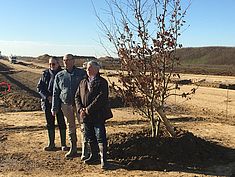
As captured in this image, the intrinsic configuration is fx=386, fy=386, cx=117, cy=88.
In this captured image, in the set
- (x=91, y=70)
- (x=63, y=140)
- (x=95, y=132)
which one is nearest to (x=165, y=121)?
(x=95, y=132)

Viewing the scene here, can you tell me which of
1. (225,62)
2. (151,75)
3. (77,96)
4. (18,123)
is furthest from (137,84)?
(225,62)

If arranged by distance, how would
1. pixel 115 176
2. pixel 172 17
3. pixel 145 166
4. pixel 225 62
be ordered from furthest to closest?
pixel 225 62
pixel 172 17
pixel 145 166
pixel 115 176

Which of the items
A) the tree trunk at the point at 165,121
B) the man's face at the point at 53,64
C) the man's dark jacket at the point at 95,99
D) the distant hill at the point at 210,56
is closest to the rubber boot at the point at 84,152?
the man's dark jacket at the point at 95,99

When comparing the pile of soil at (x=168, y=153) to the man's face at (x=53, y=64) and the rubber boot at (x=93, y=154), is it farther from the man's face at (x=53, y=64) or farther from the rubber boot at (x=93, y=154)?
the man's face at (x=53, y=64)

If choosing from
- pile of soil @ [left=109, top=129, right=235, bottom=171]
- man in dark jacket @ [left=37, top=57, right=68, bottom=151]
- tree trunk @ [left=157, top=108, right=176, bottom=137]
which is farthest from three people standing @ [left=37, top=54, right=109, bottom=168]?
tree trunk @ [left=157, top=108, right=176, bottom=137]

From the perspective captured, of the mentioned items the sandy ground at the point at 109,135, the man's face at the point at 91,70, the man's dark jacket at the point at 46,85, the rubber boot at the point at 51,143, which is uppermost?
the man's face at the point at 91,70

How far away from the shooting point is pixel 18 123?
12.2 metres

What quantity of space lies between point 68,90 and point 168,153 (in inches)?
94.3

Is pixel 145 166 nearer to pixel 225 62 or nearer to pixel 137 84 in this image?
pixel 137 84

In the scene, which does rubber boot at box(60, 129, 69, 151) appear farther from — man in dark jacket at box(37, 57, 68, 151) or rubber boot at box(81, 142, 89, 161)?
rubber boot at box(81, 142, 89, 161)

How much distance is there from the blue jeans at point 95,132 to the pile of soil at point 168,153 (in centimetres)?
70

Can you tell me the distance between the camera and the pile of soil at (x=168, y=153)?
290 inches

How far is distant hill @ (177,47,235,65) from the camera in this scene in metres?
94.8

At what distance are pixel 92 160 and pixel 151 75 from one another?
82.9 inches
